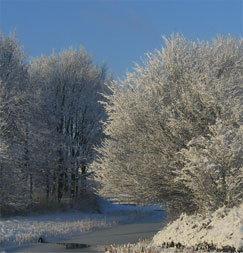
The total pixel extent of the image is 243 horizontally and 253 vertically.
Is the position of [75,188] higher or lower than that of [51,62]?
lower

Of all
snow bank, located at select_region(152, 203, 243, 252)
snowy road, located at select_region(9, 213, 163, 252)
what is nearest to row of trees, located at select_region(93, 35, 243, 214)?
snow bank, located at select_region(152, 203, 243, 252)

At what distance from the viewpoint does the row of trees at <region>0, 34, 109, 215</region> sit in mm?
22469

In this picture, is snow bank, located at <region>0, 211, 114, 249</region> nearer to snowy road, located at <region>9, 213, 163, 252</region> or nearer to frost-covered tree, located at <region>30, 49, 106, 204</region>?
snowy road, located at <region>9, 213, 163, 252</region>

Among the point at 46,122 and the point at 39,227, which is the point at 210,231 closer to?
the point at 39,227

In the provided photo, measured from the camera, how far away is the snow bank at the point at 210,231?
30.2ft

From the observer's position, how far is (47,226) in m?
18.9

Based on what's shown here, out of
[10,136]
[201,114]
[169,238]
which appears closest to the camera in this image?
[169,238]

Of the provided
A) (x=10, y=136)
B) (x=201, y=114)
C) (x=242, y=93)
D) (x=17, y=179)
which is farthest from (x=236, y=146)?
(x=10, y=136)

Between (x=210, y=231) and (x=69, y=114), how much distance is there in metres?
20.7

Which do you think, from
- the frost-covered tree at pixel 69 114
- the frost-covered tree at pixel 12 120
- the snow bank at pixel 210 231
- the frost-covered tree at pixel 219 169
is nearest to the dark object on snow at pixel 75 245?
the snow bank at pixel 210 231

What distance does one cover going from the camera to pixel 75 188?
29.4 m

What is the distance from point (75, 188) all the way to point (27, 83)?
9.41 m

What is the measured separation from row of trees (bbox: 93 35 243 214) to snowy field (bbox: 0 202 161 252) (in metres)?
3.63

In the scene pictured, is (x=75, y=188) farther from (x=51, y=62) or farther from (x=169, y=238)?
(x=169, y=238)
